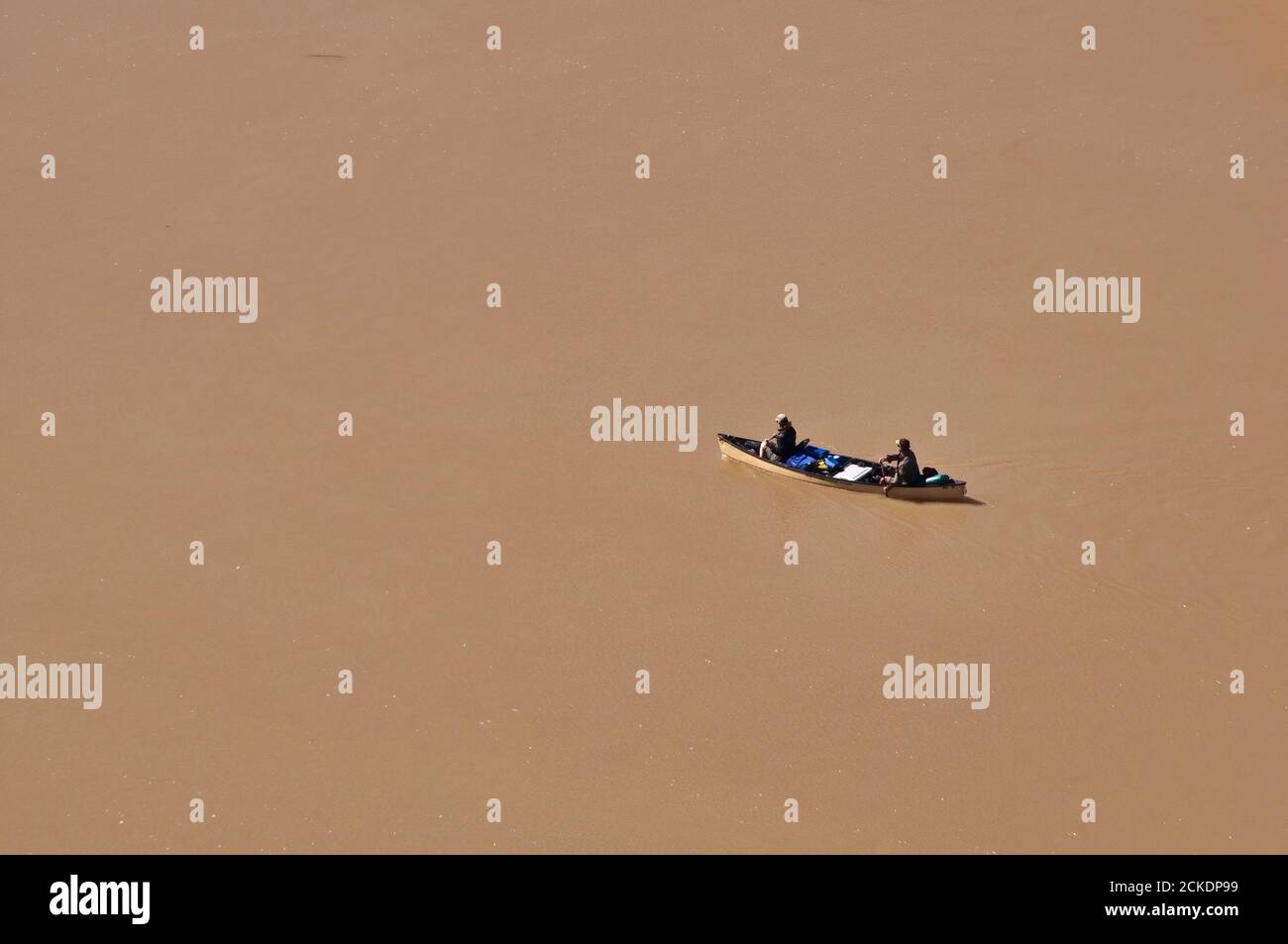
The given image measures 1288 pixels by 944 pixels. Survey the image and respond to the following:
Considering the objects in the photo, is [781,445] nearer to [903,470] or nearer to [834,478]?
[834,478]

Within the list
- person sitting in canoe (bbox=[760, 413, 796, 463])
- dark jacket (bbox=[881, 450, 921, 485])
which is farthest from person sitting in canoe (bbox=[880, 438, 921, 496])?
person sitting in canoe (bbox=[760, 413, 796, 463])

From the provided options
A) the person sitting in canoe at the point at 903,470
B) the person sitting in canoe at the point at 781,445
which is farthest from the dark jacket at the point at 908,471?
the person sitting in canoe at the point at 781,445

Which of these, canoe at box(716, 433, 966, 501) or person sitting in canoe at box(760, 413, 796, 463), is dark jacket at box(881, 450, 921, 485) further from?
person sitting in canoe at box(760, 413, 796, 463)

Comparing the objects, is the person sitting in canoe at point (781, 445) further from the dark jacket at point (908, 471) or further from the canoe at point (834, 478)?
the dark jacket at point (908, 471)

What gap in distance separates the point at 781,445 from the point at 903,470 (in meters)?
1.63

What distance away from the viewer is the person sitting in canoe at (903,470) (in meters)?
21.0

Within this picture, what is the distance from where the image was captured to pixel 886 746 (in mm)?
17922

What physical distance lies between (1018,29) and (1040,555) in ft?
47.2

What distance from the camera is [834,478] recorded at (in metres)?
21.4

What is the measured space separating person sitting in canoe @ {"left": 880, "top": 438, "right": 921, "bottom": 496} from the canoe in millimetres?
63

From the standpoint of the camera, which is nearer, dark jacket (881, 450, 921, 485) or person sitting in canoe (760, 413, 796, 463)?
dark jacket (881, 450, 921, 485)

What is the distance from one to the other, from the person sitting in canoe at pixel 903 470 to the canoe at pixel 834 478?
0.21 feet

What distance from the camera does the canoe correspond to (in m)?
21.1

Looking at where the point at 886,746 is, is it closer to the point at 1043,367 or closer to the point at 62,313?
the point at 1043,367
